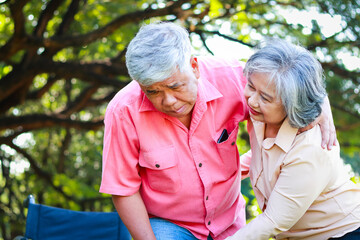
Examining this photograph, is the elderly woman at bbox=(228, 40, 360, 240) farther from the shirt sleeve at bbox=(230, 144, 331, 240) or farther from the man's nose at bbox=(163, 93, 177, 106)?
the man's nose at bbox=(163, 93, 177, 106)

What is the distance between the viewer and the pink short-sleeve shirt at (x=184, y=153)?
2439 millimetres

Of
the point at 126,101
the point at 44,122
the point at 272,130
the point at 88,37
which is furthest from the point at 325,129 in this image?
the point at 44,122

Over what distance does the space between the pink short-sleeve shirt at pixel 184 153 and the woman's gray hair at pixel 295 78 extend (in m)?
0.44

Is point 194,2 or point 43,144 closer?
point 194,2

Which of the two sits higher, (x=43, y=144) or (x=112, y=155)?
(x=112, y=155)

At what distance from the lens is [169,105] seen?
2289mm

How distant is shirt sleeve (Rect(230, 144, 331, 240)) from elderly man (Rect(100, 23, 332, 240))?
402 mm

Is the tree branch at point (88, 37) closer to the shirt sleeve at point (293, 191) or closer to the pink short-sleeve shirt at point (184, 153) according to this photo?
the pink short-sleeve shirt at point (184, 153)

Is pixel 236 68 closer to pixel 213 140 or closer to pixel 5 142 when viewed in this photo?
pixel 213 140

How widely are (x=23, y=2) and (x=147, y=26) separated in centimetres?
251

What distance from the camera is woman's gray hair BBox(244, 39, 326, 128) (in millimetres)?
2098

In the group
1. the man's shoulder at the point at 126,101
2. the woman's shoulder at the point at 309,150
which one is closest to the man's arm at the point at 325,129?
the woman's shoulder at the point at 309,150

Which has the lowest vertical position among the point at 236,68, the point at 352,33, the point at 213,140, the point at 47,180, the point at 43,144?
the point at 43,144

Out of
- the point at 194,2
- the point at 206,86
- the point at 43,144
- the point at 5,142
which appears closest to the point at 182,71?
the point at 206,86
